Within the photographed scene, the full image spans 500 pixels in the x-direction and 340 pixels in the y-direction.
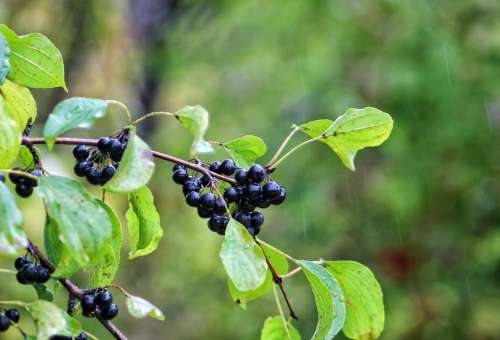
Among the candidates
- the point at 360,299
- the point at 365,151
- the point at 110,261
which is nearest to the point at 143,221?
the point at 110,261

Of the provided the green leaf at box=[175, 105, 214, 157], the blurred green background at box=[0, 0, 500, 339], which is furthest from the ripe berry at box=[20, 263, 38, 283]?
the blurred green background at box=[0, 0, 500, 339]

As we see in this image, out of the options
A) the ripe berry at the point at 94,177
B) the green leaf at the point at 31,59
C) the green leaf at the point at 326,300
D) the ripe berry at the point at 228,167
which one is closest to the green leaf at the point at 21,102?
the green leaf at the point at 31,59

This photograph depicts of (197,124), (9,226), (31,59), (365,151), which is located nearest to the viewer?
(9,226)

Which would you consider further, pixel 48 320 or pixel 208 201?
pixel 208 201

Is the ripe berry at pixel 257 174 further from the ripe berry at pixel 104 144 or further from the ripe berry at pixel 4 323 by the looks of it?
the ripe berry at pixel 4 323

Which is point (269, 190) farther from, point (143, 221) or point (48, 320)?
point (48, 320)

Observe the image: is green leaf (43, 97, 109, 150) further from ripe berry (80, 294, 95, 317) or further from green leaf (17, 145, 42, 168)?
ripe berry (80, 294, 95, 317)
